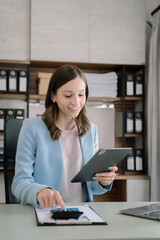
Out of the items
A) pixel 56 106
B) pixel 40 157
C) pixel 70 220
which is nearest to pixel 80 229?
pixel 70 220

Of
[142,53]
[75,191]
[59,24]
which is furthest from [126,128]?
[75,191]

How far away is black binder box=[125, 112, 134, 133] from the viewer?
3273 millimetres

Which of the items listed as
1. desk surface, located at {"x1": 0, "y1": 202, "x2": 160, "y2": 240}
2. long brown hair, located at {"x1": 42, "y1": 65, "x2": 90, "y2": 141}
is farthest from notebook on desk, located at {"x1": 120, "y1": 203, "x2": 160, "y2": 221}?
long brown hair, located at {"x1": 42, "y1": 65, "x2": 90, "y2": 141}

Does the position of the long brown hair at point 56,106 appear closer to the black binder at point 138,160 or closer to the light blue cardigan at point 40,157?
the light blue cardigan at point 40,157

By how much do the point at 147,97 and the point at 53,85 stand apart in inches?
76.5

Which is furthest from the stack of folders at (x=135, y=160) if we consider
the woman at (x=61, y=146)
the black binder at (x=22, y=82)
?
the woman at (x=61, y=146)

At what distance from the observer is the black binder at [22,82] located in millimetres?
3090

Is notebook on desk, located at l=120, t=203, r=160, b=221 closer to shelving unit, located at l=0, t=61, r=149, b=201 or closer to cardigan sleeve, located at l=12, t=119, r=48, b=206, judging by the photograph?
cardigan sleeve, located at l=12, t=119, r=48, b=206

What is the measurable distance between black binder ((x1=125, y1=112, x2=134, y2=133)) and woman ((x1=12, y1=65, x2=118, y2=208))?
64.7 inches

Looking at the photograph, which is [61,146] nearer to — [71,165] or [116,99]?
[71,165]

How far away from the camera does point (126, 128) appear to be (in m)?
3.28

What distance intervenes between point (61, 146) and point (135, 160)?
6.14 feet

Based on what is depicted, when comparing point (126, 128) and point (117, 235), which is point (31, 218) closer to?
point (117, 235)

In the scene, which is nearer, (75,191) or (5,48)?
(75,191)
